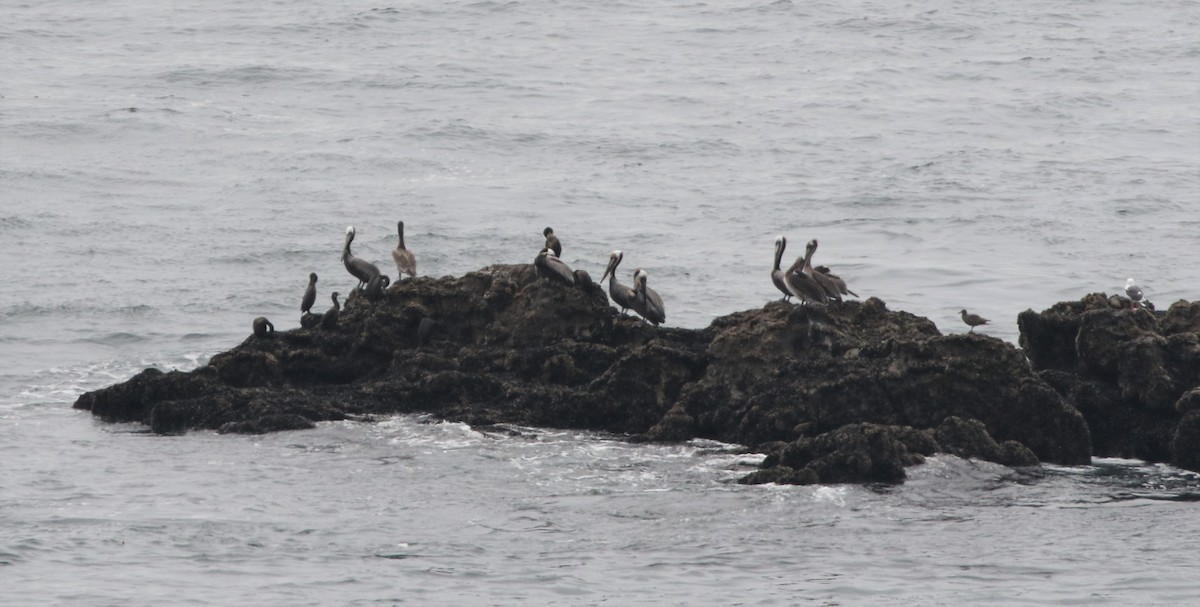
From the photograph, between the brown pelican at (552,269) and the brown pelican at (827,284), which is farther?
the brown pelican at (552,269)

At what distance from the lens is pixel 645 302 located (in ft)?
69.6

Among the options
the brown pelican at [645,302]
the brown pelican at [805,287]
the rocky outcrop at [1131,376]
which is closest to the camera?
the rocky outcrop at [1131,376]

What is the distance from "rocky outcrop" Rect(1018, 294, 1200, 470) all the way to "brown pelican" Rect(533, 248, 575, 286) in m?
5.10

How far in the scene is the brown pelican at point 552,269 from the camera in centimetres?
2064

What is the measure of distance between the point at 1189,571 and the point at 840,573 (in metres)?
2.86

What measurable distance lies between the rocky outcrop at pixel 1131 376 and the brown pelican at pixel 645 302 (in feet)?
13.8

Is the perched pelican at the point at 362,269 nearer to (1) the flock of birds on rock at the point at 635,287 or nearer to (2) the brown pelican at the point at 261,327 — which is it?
(1) the flock of birds on rock at the point at 635,287

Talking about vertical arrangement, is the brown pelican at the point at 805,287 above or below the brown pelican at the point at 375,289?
above

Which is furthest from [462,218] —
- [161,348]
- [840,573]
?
[840,573]

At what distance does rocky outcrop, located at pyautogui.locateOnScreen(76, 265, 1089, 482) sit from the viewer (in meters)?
18.4

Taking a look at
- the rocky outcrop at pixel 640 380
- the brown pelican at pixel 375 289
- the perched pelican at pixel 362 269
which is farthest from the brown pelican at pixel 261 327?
the perched pelican at pixel 362 269

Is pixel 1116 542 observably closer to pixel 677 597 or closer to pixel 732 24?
pixel 677 597

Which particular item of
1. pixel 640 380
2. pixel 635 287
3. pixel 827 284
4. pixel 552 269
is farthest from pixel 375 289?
pixel 827 284

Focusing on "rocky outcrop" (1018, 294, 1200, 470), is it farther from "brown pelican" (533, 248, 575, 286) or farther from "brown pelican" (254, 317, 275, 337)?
"brown pelican" (254, 317, 275, 337)
